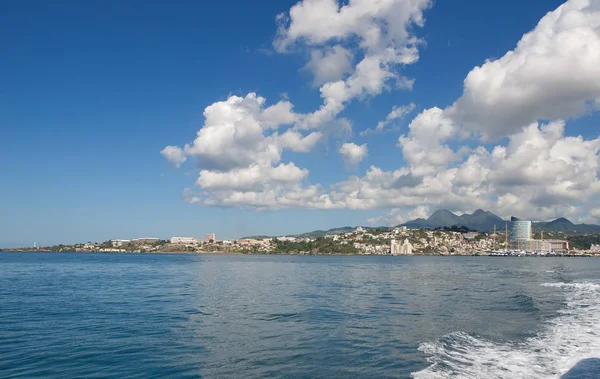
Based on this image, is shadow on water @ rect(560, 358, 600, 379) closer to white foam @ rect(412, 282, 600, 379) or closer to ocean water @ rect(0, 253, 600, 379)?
ocean water @ rect(0, 253, 600, 379)

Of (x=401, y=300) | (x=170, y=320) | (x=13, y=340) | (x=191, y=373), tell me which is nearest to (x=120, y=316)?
(x=170, y=320)

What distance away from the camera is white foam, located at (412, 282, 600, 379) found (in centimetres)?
1598

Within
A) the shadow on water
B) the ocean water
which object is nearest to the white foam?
the ocean water

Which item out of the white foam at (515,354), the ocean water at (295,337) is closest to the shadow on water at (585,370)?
the ocean water at (295,337)

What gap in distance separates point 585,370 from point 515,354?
117 inches

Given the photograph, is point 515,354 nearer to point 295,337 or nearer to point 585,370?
point 585,370

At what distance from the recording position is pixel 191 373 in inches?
629

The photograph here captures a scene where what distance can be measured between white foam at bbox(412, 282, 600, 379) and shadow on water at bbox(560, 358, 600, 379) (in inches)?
9.8

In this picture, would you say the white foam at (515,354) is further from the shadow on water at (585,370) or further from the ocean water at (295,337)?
the shadow on water at (585,370)

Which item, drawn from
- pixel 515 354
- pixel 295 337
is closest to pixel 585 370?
pixel 515 354

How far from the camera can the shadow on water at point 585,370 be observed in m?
15.3

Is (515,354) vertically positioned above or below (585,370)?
below

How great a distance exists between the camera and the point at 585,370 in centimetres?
1605

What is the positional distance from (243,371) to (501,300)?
101ft
